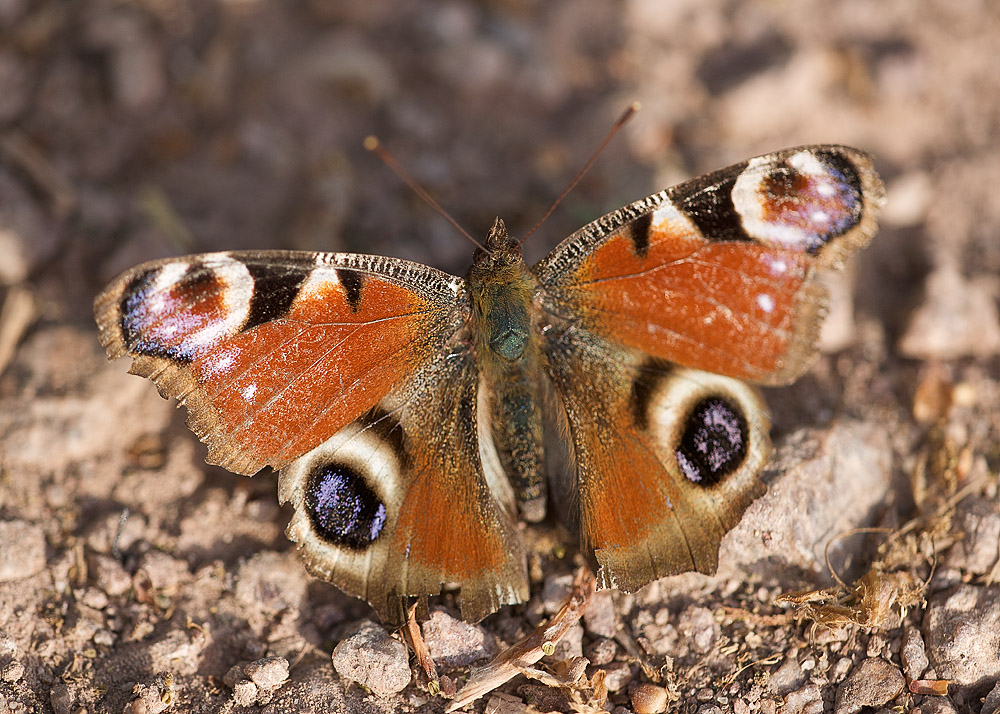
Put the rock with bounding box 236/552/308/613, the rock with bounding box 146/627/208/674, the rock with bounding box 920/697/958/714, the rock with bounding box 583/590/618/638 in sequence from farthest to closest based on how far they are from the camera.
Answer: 1. the rock with bounding box 236/552/308/613
2. the rock with bounding box 583/590/618/638
3. the rock with bounding box 146/627/208/674
4. the rock with bounding box 920/697/958/714

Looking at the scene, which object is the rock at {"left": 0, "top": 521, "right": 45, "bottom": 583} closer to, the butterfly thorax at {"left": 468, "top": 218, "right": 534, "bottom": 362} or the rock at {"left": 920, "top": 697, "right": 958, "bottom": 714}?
the butterfly thorax at {"left": 468, "top": 218, "right": 534, "bottom": 362}

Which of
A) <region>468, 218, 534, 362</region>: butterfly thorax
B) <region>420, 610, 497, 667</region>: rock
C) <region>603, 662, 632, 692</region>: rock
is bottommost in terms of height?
<region>420, 610, 497, 667</region>: rock

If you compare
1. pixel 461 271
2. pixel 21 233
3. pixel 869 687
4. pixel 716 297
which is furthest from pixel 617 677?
pixel 21 233

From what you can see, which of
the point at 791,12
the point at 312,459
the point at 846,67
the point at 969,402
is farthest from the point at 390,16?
the point at 969,402

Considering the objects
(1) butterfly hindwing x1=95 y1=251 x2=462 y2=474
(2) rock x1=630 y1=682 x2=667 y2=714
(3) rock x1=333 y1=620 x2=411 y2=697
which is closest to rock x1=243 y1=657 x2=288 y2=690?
(3) rock x1=333 y1=620 x2=411 y2=697

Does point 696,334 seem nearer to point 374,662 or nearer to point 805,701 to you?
point 805,701

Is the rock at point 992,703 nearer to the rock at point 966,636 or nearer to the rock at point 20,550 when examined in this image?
the rock at point 966,636
